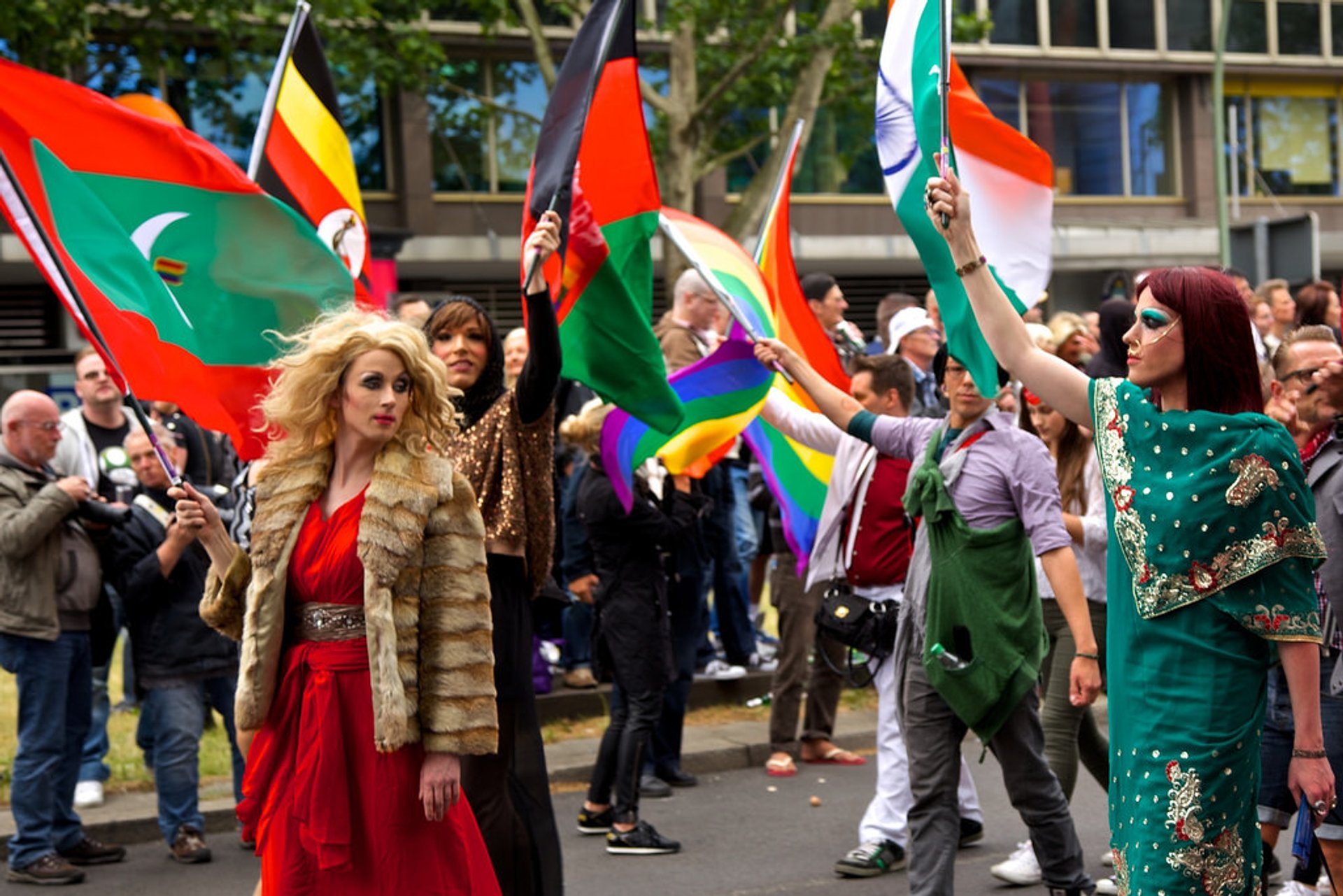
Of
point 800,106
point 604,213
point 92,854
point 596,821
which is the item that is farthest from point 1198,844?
point 800,106

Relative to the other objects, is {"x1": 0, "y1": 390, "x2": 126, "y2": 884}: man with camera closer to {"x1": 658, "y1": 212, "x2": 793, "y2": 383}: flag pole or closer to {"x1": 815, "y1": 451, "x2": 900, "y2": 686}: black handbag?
{"x1": 658, "y1": 212, "x2": 793, "y2": 383}: flag pole

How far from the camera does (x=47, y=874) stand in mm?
7027

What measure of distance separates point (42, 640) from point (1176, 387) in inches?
201

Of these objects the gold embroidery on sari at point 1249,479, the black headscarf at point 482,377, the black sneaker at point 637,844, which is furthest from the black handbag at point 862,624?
the gold embroidery on sari at point 1249,479

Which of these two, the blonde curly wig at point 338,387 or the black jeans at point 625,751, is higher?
the blonde curly wig at point 338,387

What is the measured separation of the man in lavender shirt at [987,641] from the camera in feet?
18.3

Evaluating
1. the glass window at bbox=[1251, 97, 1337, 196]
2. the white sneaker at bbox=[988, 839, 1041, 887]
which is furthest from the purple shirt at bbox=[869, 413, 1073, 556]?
the glass window at bbox=[1251, 97, 1337, 196]

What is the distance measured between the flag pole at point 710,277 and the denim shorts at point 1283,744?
6.54ft

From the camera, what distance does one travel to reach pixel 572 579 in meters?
8.80

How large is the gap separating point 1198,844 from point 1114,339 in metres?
4.14

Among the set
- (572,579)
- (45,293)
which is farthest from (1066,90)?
(572,579)

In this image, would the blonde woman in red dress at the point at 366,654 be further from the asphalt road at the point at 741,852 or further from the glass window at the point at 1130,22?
the glass window at the point at 1130,22

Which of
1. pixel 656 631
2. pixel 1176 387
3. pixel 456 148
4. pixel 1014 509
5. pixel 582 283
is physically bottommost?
pixel 656 631

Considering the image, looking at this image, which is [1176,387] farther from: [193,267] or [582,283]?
[193,267]
